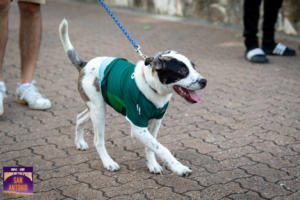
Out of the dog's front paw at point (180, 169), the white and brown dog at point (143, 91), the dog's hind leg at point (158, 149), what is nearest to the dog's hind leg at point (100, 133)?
the white and brown dog at point (143, 91)

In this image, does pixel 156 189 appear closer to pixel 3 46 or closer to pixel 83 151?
pixel 83 151

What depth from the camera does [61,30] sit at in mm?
4328

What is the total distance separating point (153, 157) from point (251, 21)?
12.2 feet

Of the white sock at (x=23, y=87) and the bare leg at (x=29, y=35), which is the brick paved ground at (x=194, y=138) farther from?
the bare leg at (x=29, y=35)

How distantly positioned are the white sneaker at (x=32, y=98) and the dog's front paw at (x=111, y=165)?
1599 millimetres

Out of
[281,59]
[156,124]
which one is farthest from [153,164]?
[281,59]

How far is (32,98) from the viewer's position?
17.7 ft

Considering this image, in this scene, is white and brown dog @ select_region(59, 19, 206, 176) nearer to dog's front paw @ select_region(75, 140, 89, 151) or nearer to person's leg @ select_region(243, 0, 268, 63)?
dog's front paw @ select_region(75, 140, 89, 151)

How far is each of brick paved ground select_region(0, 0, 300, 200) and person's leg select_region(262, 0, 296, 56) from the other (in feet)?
0.79

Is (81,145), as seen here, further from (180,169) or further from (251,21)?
(251,21)

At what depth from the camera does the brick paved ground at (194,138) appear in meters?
3.68

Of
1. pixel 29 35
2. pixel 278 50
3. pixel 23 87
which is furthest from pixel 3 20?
pixel 278 50

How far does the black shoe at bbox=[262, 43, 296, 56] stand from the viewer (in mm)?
7506

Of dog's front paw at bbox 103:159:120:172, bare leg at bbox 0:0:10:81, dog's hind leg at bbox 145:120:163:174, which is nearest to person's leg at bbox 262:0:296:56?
bare leg at bbox 0:0:10:81
